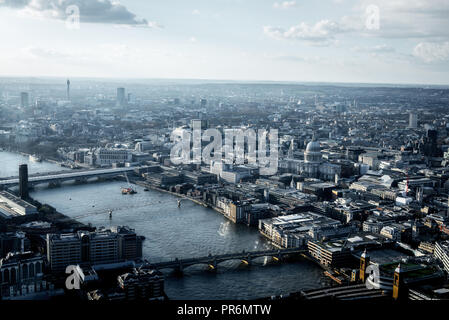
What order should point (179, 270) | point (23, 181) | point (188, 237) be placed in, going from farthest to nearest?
point (23, 181) < point (188, 237) < point (179, 270)

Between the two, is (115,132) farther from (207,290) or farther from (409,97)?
(409,97)

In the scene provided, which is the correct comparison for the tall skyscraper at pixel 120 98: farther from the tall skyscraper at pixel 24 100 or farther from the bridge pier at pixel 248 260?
the bridge pier at pixel 248 260

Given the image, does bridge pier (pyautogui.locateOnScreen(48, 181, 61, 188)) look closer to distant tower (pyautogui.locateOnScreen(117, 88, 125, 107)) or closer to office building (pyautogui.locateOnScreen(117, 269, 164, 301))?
office building (pyautogui.locateOnScreen(117, 269, 164, 301))

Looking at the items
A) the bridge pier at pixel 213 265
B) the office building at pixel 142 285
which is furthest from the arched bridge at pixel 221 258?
the office building at pixel 142 285

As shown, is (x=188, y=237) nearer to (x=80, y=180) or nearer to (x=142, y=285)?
(x=142, y=285)

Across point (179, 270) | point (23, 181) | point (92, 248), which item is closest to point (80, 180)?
point (23, 181)

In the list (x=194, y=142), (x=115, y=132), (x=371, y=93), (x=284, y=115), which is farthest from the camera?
(x=371, y=93)
